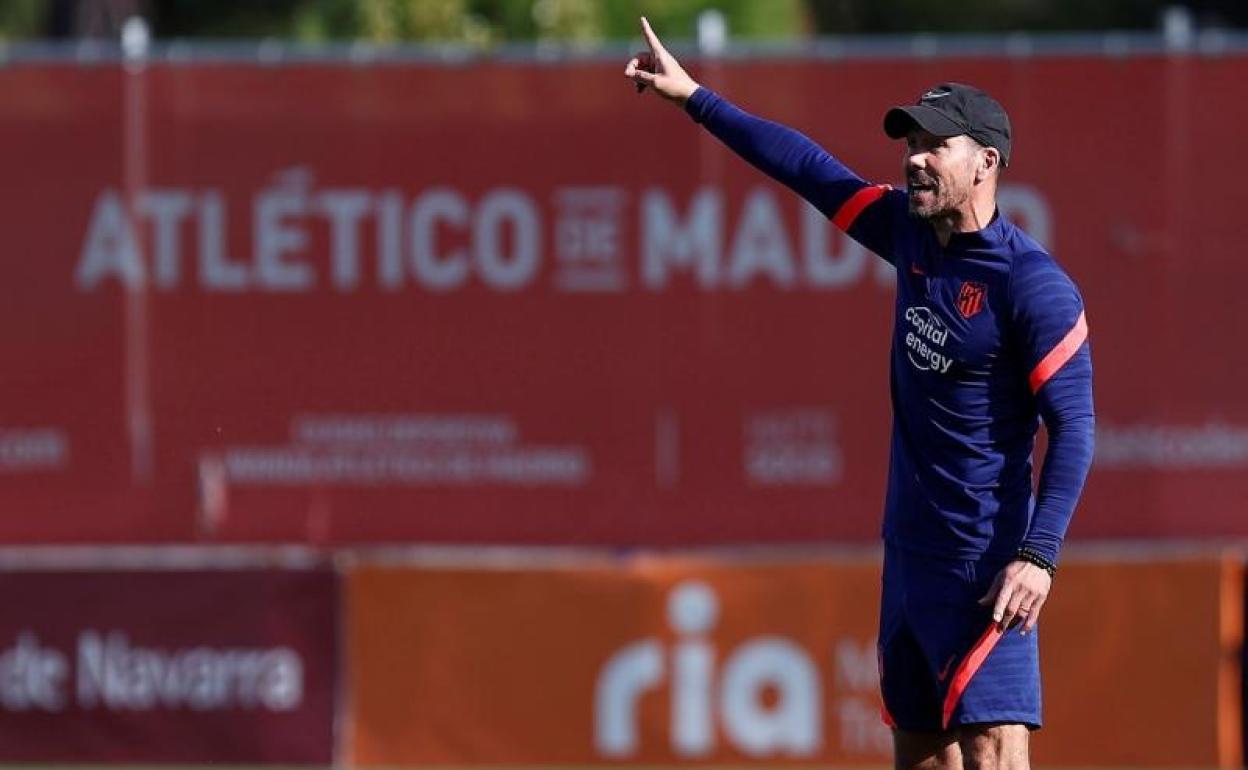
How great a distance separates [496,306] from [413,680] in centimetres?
175

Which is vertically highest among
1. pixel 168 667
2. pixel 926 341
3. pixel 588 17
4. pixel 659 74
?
pixel 588 17

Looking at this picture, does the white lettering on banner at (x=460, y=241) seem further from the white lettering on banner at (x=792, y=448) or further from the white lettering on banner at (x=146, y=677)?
the white lettering on banner at (x=146, y=677)

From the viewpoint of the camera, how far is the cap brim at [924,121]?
19.0 ft

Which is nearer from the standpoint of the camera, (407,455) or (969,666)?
(969,666)

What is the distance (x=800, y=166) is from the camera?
20.5 ft

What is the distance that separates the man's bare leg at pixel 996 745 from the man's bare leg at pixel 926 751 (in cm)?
7

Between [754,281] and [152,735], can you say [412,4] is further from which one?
[152,735]

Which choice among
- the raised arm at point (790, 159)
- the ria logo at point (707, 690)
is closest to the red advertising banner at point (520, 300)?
the ria logo at point (707, 690)

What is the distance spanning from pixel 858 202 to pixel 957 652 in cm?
114

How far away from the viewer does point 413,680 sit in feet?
32.9

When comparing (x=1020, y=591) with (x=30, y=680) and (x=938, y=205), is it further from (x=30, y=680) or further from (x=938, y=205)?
(x=30, y=680)

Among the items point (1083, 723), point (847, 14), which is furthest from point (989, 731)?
point (847, 14)

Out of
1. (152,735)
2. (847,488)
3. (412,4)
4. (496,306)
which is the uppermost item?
(412,4)

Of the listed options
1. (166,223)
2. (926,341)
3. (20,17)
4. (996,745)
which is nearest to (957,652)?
(996,745)
